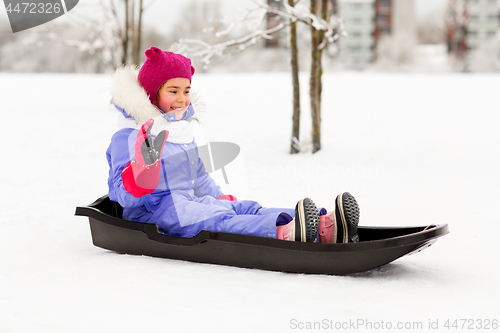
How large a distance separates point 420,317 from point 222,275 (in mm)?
761

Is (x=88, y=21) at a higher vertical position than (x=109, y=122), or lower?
higher

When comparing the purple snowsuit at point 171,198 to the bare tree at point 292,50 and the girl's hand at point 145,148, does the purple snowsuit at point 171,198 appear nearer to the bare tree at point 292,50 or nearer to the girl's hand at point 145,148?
the girl's hand at point 145,148

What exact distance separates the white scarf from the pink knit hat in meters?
0.14

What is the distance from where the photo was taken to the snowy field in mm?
1605

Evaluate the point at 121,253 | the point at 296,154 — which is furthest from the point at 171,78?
the point at 296,154

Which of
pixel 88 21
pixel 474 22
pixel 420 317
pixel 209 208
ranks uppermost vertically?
pixel 474 22

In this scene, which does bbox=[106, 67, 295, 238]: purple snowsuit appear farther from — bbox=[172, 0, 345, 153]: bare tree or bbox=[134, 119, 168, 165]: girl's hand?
bbox=[172, 0, 345, 153]: bare tree

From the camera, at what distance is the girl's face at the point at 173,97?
2.30 m

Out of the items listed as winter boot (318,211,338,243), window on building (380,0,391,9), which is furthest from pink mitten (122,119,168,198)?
window on building (380,0,391,9)

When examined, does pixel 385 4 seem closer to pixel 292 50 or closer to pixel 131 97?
pixel 292 50

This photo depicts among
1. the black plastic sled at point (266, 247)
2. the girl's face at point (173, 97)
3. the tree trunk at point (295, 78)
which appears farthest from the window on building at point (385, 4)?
the black plastic sled at point (266, 247)

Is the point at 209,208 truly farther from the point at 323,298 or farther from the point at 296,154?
the point at 296,154

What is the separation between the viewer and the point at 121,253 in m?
2.25

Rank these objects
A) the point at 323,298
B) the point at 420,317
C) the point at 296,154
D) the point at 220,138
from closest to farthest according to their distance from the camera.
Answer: the point at 420,317, the point at 323,298, the point at 296,154, the point at 220,138
